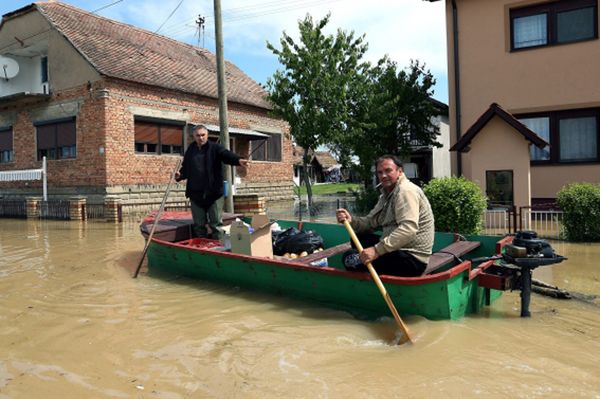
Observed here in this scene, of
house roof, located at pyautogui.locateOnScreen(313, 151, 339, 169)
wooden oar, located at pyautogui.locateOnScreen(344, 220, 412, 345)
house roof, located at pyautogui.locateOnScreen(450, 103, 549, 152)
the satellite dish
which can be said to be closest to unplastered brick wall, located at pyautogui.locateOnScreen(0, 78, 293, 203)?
the satellite dish

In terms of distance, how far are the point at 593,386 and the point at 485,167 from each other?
305 inches

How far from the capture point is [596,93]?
1122 cm

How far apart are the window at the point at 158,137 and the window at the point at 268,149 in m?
3.95

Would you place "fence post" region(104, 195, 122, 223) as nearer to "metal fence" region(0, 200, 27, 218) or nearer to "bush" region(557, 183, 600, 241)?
"metal fence" region(0, 200, 27, 218)

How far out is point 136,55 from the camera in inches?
739

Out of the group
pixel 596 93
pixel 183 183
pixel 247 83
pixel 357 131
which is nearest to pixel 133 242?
pixel 357 131

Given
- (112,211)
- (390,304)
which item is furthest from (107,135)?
(390,304)

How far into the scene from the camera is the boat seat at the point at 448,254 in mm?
4921

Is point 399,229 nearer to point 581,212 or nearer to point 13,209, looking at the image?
point 581,212

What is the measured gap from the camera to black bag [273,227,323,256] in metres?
6.96

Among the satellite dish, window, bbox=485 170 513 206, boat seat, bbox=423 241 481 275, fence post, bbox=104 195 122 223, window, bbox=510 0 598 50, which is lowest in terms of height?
boat seat, bbox=423 241 481 275

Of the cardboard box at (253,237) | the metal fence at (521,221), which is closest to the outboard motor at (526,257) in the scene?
the cardboard box at (253,237)

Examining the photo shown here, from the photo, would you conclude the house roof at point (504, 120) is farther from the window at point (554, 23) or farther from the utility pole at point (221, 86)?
the utility pole at point (221, 86)

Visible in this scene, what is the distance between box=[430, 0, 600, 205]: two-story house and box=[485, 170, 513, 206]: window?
0.07 feet
